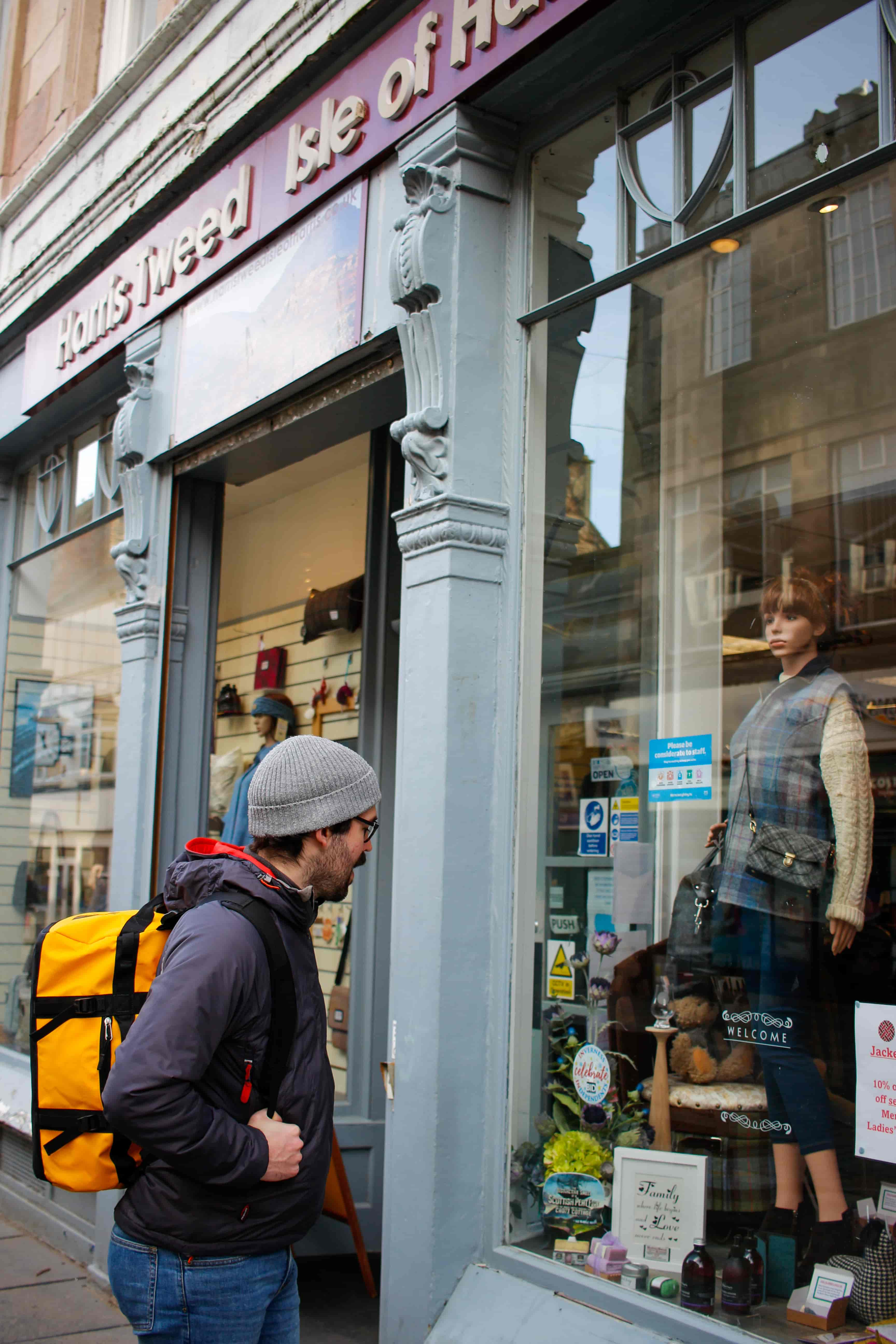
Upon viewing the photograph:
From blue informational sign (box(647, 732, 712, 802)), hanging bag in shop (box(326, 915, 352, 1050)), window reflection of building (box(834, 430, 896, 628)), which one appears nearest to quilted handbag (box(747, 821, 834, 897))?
blue informational sign (box(647, 732, 712, 802))

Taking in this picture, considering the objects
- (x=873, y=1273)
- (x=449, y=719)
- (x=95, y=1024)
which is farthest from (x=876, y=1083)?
(x=95, y=1024)

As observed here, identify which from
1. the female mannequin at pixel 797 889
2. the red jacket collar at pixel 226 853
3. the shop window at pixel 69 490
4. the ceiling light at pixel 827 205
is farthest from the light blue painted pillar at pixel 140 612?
the red jacket collar at pixel 226 853

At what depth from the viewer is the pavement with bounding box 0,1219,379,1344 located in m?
4.81

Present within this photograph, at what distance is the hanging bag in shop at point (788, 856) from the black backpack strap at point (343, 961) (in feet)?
9.28

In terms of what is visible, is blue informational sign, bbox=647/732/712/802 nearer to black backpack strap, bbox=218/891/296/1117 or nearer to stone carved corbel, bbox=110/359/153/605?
black backpack strap, bbox=218/891/296/1117

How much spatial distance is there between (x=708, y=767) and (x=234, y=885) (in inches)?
95.6

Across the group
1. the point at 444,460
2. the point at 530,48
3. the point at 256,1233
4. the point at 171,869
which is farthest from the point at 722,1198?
the point at 530,48

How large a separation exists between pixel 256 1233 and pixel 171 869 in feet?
2.25

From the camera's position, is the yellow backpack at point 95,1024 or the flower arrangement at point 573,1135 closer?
the yellow backpack at point 95,1024

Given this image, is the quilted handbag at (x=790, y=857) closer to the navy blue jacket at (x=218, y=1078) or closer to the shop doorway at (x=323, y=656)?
the navy blue jacket at (x=218, y=1078)

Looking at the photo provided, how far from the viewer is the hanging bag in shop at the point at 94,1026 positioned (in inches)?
87.4

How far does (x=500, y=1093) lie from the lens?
152 inches

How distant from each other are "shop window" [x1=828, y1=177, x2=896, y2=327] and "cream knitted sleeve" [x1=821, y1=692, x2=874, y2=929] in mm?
1419

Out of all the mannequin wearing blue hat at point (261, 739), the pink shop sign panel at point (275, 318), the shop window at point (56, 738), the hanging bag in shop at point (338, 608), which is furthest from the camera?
the shop window at point (56, 738)
